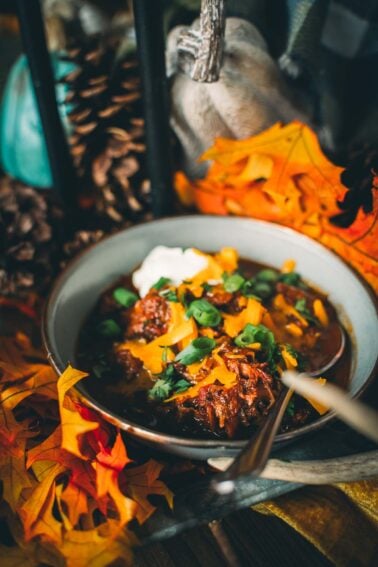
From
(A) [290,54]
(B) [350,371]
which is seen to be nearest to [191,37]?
(A) [290,54]

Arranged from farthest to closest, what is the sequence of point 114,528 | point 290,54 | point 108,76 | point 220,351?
point 108,76 < point 290,54 < point 220,351 < point 114,528

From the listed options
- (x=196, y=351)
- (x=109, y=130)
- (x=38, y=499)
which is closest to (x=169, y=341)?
(x=196, y=351)

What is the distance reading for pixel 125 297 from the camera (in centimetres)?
131

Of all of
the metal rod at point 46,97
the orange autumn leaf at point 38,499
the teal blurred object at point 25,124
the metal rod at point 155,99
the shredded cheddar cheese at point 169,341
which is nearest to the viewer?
the orange autumn leaf at point 38,499

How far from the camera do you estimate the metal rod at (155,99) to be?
47.9 inches

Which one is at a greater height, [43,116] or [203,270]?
[43,116]

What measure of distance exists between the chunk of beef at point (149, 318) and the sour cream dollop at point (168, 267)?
0.08 meters

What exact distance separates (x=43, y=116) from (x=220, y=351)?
2.99 ft

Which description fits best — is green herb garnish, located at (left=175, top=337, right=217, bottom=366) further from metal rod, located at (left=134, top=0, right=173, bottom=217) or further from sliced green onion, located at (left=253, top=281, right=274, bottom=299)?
metal rod, located at (left=134, top=0, right=173, bottom=217)

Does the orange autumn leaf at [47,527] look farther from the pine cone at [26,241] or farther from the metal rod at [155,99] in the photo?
the metal rod at [155,99]

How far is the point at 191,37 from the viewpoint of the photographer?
1.25m

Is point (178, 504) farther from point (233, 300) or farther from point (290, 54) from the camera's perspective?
point (290, 54)

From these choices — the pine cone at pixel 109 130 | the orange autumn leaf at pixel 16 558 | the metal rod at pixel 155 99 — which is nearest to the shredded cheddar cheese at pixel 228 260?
the metal rod at pixel 155 99

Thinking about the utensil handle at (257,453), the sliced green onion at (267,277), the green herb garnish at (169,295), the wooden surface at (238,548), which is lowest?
the wooden surface at (238,548)
